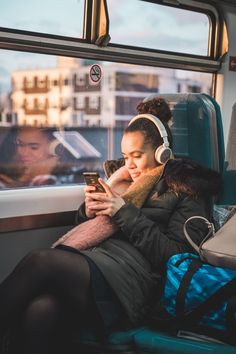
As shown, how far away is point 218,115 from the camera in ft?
9.86

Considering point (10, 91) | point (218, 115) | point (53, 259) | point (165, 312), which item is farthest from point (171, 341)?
point (10, 91)

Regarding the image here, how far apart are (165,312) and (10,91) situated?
1551 mm

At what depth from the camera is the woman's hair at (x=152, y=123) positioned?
2.70 m

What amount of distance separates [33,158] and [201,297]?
1537 mm

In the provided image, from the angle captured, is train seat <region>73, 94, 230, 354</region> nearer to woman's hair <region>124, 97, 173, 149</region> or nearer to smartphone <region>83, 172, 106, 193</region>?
woman's hair <region>124, 97, 173, 149</region>

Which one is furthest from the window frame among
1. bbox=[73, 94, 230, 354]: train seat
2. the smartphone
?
the smartphone

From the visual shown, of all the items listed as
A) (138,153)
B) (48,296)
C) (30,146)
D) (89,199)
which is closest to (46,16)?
(30,146)

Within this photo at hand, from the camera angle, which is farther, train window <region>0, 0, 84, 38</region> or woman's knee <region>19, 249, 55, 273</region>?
train window <region>0, 0, 84, 38</region>

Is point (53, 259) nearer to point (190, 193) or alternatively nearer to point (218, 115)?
point (190, 193)

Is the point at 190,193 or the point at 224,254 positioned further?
the point at 190,193

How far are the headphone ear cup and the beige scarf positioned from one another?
0.12 feet

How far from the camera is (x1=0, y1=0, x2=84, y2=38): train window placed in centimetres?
295

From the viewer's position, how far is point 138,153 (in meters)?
2.69

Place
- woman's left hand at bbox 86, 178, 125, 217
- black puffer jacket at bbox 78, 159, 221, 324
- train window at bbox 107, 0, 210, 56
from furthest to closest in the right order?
train window at bbox 107, 0, 210, 56 < woman's left hand at bbox 86, 178, 125, 217 < black puffer jacket at bbox 78, 159, 221, 324
